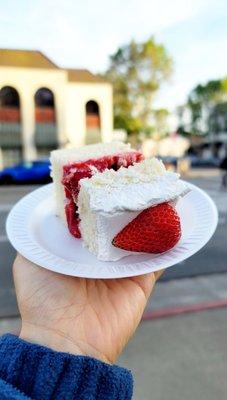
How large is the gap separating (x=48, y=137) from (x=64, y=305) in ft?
6.61

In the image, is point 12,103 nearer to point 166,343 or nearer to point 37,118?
point 37,118

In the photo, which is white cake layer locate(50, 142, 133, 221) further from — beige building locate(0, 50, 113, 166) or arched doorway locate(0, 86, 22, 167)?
arched doorway locate(0, 86, 22, 167)

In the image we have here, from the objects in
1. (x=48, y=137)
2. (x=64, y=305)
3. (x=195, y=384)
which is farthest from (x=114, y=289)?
(x=48, y=137)

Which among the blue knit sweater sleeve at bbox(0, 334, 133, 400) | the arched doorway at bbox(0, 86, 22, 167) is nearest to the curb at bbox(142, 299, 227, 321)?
the arched doorway at bbox(0, 86, 22, 167)

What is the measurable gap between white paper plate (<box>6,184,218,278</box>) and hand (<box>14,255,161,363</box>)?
0.17 ft

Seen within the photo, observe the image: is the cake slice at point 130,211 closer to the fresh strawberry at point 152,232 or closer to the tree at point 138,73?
the fresh strawberry at point 152,232

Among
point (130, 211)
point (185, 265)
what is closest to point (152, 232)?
point (130, 211)

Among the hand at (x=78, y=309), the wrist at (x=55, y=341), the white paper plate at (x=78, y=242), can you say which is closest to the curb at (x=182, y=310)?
the white paper plate at (x=78, y=242)

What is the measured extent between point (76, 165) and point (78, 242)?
0.29 metres

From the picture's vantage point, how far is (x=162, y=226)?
1.28m

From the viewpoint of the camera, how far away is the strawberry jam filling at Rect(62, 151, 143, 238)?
1547 millimetres

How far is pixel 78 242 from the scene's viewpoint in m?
1.56

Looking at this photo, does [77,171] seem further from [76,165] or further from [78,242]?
[78,242]

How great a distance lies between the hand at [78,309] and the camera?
1.13 meters
